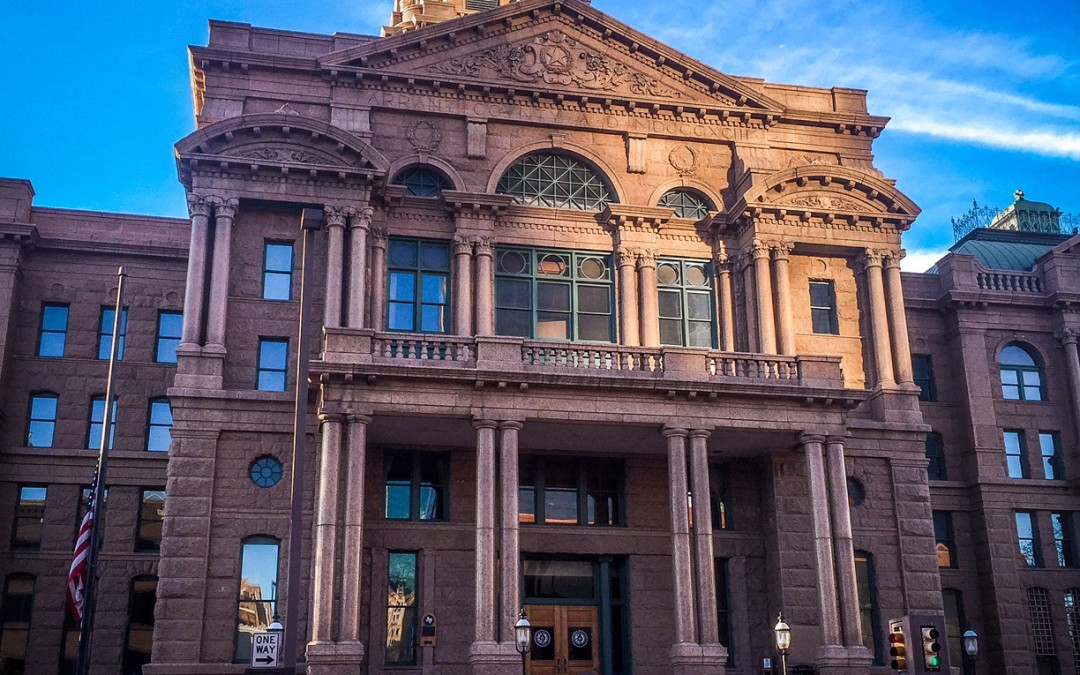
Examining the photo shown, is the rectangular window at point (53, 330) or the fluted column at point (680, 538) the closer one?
the fluted column at point (680, 538)

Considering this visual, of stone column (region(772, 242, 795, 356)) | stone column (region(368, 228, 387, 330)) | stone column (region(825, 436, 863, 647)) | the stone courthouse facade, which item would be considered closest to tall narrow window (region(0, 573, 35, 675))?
the stone courthouse facade

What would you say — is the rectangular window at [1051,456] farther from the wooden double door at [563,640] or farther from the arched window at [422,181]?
the arched window at [422,181]

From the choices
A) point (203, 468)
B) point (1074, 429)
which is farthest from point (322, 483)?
point (1074, 429)

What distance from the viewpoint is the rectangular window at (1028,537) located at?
42719 mm

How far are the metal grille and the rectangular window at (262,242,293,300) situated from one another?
27.5 m

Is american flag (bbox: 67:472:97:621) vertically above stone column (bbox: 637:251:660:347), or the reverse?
stone column (bbox: 637:251:660:347)

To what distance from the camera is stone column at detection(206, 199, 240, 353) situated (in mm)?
32812

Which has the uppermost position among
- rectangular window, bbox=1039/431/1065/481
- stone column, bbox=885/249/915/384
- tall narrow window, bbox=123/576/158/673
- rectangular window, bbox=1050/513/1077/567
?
stone column, bbox=885/249/915/384

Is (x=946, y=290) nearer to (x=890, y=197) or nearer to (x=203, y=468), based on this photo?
(x=890, y=197)

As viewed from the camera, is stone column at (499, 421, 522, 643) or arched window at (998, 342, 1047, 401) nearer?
stone column at (499, 421, 522, 643)

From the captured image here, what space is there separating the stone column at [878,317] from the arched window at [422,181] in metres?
13.4

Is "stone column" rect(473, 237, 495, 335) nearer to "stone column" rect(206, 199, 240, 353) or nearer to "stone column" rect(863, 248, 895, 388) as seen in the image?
"stone column" rect(206, 199, 240, 353)

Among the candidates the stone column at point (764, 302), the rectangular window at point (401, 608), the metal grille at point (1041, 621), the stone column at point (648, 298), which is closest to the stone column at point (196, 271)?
the rectangular window at point (401, 608)

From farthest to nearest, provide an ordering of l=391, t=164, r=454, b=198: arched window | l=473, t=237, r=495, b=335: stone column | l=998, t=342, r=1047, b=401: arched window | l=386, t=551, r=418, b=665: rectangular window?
l=998, t=342, r=1047, b=401: arched window
l=391, t=164, r=454, b=198: arched window
l=473, t=237, r=495, b=335: stone column
l=386, t=551, r=418, b=665: rectangular window
